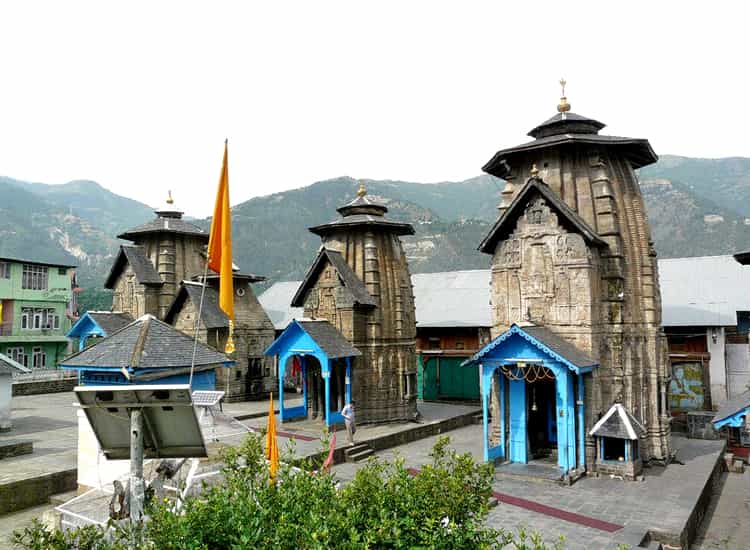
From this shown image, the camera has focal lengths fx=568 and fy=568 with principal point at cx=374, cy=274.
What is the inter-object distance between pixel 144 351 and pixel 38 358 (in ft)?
123

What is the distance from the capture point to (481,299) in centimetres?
3656

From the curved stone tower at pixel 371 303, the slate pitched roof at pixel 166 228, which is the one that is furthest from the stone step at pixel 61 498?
the slate pitched roof at pixel 166 228

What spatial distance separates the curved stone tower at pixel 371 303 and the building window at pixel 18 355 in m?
28.4

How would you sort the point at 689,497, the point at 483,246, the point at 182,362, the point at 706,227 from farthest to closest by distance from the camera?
the point at 706,227 < the point at 483,246 < the point at 689,497 < the point at 182,362

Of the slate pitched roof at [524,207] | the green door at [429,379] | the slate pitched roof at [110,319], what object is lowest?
the green door at [429,379]

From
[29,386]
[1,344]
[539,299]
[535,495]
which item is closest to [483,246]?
[539,299]

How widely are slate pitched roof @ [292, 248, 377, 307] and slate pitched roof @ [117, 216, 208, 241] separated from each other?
13.3 meters

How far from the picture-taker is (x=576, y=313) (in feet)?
64.5

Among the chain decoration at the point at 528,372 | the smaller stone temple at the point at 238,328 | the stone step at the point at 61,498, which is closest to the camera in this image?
the stone step at the point at 61,498

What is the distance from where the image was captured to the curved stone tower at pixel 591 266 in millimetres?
19703

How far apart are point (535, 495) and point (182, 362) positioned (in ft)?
35.6

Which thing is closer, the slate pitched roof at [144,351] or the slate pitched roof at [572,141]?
the slate pitched roof at [144,351]

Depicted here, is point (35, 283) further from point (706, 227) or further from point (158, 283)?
point (706, 227)

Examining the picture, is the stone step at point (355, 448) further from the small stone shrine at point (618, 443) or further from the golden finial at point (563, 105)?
the golden finial at point (563, 105)
